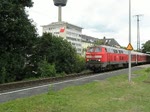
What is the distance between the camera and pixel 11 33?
2247 cm

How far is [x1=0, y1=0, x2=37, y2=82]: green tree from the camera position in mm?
21938

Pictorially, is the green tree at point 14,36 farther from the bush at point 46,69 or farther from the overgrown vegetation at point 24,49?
the bush at point 46,69

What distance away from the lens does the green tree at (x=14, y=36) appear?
72.0 feet

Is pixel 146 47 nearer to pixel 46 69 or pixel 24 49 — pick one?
pixel 46 69

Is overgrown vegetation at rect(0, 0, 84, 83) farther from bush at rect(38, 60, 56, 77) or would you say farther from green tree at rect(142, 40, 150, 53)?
green tree at rect(142, 40, 150, 53)

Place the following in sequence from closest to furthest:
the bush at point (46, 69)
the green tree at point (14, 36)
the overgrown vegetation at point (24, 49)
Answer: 1. the green tree at point (14, 36)
2. the overgrown vegetation at point (24, 49)
3. the bush at point (46, 69)

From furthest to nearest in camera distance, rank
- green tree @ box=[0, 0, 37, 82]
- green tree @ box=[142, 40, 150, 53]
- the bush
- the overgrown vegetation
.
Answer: green tree @ box=[142, 40, 150, 53] < the bush < the overgrown vegetation < green tree @ box=[0, 0, 37, 82]

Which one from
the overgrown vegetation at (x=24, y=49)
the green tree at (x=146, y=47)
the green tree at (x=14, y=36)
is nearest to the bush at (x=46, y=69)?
the overgrown vegetation at (x=24, y=49)

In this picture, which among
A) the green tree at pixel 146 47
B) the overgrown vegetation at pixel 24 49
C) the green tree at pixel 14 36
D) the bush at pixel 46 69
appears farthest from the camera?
the green tree at pixel 146 47

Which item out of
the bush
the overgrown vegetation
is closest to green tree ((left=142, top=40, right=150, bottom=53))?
the overgrown vegetation

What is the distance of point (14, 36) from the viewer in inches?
894

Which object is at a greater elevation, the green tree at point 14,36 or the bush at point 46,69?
the green tree at point 14,36

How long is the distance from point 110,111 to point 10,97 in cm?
518

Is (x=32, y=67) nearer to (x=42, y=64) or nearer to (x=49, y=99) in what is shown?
(x=42, y=64)
